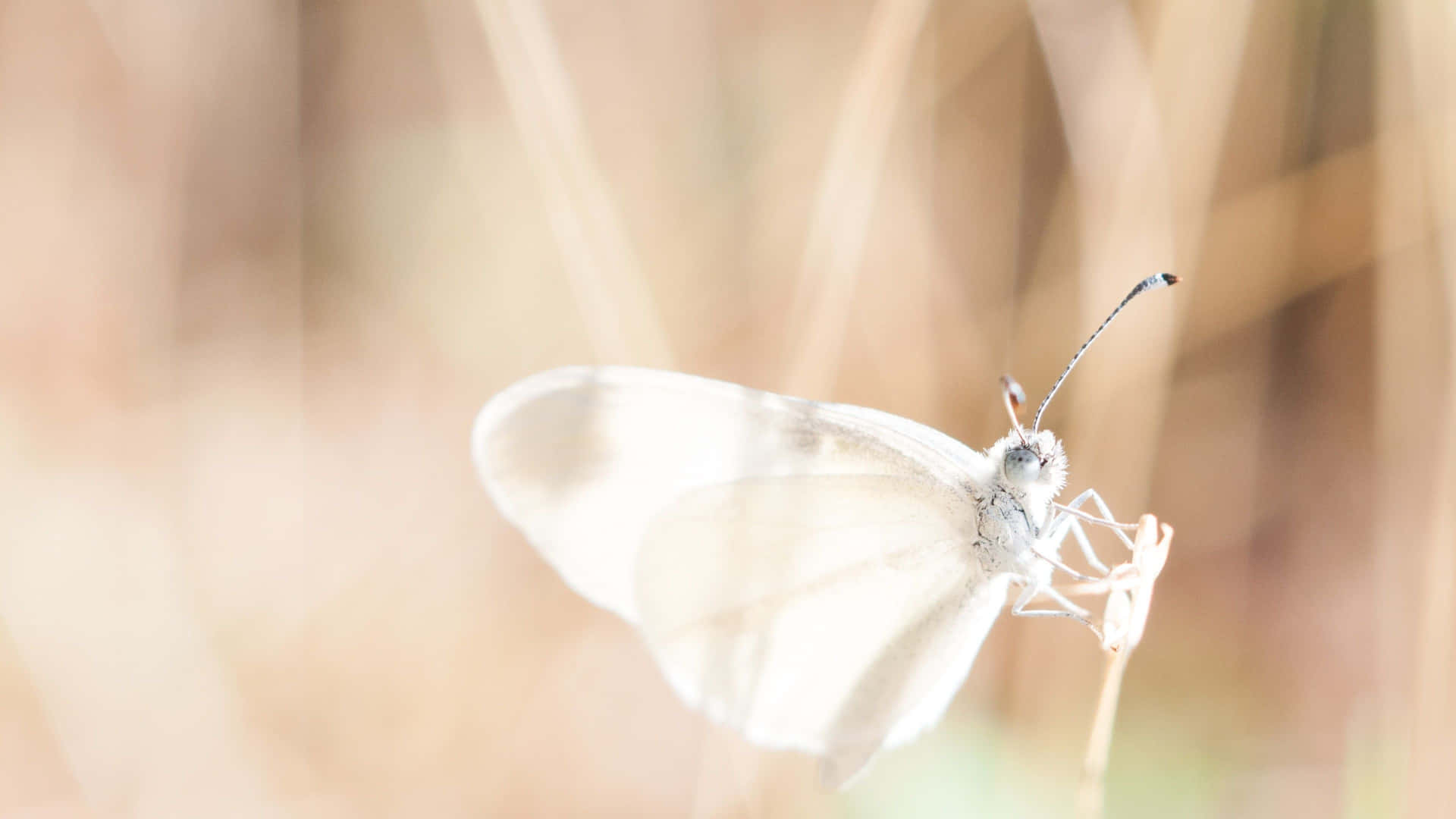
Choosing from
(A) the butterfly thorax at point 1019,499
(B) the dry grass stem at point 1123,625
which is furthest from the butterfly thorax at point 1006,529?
(B) the dry grass stem at point 1123,625

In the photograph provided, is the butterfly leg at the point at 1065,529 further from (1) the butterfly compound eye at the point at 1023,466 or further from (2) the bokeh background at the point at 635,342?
(2) the bokeh background at the point at 635,342

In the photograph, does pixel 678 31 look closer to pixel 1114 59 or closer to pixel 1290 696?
pixel 1114 59

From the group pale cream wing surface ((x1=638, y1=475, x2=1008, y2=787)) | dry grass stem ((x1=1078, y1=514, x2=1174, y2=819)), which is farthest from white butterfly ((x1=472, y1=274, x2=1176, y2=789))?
dry grass stem ((x1=1078, y1=514, x2=1174, y2=819))

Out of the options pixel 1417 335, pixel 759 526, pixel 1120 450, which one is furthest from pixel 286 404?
pixel 1417 335

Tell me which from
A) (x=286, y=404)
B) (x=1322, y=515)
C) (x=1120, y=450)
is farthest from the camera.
Answer: (x=286, y=404)

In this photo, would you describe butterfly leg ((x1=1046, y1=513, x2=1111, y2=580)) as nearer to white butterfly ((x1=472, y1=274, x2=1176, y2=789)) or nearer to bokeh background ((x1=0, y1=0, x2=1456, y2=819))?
white butterfly ((x1=472, y1=274, x2=1176, y2=789))

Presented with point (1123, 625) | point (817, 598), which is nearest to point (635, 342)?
point (817, 598)

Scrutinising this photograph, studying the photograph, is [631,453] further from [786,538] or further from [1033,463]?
[1033,463]
